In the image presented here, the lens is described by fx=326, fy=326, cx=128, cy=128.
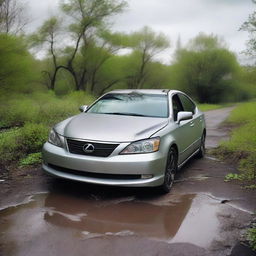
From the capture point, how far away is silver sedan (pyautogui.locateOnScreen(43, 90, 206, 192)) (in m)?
4.63

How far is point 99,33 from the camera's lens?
125 feet

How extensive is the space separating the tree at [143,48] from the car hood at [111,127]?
4003cm

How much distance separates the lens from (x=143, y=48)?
47.1 metres

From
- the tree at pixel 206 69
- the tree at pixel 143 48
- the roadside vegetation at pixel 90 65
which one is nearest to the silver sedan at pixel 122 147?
the roadside vegetation at pixel 90 65

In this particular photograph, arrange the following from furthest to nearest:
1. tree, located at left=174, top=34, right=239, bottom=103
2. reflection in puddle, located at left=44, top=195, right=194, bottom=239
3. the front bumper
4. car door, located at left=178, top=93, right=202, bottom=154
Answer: tree, located at left=174, top=34, right=239, bottom=103, car door, located at left=178, top=93, right=202, bottom=154, the front bumper, reflection in puddle, located at left=44, top=195, right=194, bottom=239

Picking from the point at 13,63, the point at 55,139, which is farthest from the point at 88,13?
the point at 55,139

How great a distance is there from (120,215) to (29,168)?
2936mm

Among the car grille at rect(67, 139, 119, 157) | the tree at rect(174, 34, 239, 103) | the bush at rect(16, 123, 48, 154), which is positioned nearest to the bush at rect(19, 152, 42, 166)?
the bush at rect(16, 123, 48, 154)

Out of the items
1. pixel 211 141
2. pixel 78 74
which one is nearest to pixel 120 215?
pixel 211 141

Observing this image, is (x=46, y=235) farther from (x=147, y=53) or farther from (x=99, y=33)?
(x=147, y=53)

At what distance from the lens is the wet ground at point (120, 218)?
3.47 m

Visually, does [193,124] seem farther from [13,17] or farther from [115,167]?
[13,17]

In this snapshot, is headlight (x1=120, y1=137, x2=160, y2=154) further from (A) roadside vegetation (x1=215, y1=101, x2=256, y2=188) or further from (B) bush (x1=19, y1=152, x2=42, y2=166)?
(B) bush (x1=19, y1=152, x2=42, y2=166)

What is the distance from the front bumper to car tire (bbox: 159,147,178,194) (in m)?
0.20
